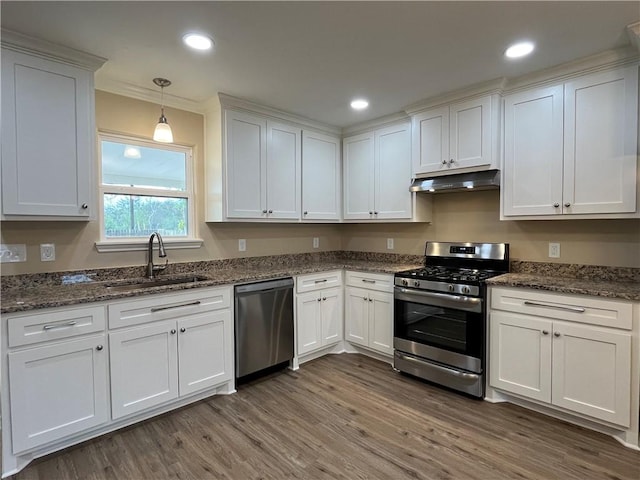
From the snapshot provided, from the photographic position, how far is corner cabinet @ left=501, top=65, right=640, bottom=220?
2.33 metres

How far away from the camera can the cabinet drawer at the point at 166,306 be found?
225 centimetres

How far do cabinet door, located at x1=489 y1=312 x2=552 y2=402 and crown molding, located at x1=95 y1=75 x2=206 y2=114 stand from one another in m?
3.10

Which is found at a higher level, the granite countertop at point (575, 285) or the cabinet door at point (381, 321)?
the granite countertop at point (575, 285)

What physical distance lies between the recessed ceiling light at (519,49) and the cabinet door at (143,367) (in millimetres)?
2942

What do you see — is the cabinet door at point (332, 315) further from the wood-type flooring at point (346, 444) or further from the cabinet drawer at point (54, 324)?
the cabinet drawer at point (54, 324)

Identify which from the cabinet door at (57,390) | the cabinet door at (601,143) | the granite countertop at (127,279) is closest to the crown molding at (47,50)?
the granite countertop at (127,279)

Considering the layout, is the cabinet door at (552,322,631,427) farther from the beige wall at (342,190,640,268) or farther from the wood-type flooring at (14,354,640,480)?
the beige wall at (342,190,640,268)

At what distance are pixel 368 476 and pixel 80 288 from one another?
2186 millimetres

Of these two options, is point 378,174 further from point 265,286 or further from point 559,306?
point 559,306

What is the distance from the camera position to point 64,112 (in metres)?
2.28

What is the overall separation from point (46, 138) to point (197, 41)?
1143mm

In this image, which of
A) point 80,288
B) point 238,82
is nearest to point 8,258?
point 80,288

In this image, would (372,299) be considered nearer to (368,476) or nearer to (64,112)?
(368,476)

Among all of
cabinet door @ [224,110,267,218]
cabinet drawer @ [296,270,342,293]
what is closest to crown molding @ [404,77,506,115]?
cabinet door @ [224,110,267,218]
